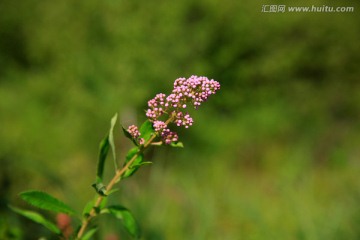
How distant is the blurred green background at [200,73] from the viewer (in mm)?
12273

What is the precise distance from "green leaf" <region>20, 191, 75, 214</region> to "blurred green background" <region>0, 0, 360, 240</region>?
472cm

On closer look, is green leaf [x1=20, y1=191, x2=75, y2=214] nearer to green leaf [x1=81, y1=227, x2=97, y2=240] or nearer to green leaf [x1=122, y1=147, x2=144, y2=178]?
green leaf [x1=81, y1=227, x2=97, y2=240]

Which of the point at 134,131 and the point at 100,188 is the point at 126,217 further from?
the point at 134,131

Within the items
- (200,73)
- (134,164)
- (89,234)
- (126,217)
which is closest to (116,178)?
(134,164)

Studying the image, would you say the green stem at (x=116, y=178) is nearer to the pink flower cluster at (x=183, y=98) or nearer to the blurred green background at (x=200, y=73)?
the pink flower cluster at (x=183, y=98)

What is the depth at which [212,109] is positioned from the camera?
1833cm

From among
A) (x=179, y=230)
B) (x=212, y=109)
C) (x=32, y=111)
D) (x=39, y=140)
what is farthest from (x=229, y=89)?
(x=179, y=230)

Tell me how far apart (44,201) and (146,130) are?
1.30 ft

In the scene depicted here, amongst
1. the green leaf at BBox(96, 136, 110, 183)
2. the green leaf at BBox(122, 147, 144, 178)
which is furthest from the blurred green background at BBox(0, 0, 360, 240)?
the green leaf at BBox(122, 147, 144, 178)

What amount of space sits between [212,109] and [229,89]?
6.12 ft

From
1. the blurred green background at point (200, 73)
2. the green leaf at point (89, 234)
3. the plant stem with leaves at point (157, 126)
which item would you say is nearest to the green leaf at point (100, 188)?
the plant stem with leaves at point (157, 126)

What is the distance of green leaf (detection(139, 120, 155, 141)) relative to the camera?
133 centimetres

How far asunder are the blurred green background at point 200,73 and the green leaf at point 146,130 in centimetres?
497

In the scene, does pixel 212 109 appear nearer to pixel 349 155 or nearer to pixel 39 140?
pixel 349 155
